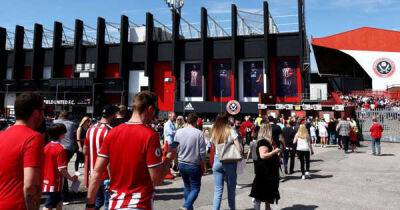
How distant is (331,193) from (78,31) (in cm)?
4427

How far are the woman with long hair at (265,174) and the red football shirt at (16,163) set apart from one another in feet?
14.1

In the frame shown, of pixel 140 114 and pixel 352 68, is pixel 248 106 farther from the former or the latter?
pixel 140 114

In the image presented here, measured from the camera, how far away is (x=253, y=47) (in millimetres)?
39219

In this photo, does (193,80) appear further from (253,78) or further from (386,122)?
(386,122)

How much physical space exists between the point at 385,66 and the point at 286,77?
11.9m

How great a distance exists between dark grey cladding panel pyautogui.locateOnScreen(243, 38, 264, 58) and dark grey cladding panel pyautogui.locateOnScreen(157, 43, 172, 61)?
30.1ft

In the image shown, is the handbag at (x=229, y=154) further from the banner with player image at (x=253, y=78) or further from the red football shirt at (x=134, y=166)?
the banner with player image at (x=253, y=78)

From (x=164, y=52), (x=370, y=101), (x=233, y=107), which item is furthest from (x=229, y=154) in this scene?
(x=164, y=52)

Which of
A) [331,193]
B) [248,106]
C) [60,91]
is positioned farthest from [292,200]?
[60,91]

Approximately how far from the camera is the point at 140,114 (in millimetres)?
3123

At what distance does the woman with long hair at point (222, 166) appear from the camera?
241 inches

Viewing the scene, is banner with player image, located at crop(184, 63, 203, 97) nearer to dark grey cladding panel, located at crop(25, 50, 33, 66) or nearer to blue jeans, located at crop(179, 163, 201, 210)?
dark grey cladding panel, located at crop(25, 50, 33, 66)

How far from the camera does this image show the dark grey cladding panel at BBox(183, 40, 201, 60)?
1617 inches

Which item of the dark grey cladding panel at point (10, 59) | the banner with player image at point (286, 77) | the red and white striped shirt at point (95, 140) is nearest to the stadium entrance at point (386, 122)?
the banner with player image at point (286, 77)
